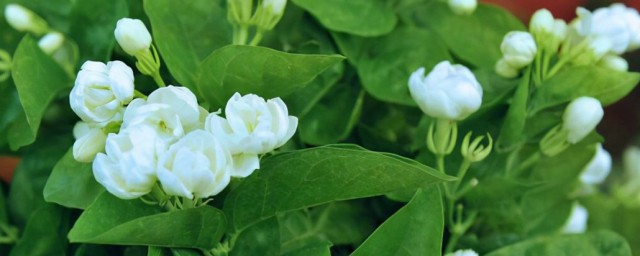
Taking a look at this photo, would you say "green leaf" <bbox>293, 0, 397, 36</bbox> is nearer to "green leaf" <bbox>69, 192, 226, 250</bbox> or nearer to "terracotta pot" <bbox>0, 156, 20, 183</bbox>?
"green leaf" <bbox>69, 192, 226, 250</bbox>

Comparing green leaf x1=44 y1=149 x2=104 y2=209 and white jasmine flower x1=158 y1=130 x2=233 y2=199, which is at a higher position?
white jasmine flower x1=158 y1=130 x2=233 y2=199

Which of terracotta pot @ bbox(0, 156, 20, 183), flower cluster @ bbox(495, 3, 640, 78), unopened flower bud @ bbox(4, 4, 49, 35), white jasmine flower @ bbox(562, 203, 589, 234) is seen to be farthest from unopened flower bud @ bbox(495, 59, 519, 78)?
terracotta pot @ bbox(0, 156, 20, 183)

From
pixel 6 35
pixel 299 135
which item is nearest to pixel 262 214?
pixel 299 135

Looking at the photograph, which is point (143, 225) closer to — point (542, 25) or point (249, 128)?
point (249, 128)

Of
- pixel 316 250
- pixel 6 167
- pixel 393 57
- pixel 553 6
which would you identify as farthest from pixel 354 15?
pixel 553 6

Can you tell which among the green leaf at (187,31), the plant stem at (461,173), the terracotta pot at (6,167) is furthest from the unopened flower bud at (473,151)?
the terracotta pot at (6,167)
